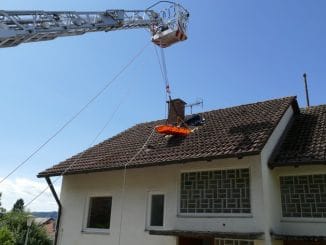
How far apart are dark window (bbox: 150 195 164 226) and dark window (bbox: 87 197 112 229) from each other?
200 centimetres

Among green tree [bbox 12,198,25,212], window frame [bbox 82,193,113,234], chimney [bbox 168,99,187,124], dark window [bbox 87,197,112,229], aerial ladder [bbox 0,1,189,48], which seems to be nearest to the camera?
aerial ladder [bbox 0,1,189,48]

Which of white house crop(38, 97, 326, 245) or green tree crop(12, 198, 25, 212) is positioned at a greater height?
green tree crop(12, 198, 25, 212)

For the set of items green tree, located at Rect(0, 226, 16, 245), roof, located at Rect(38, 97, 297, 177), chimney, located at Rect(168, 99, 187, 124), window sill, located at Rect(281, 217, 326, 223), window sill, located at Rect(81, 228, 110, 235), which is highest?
chimney, located at Rect(168, 99, 187, 124)

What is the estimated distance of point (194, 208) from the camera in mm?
11828

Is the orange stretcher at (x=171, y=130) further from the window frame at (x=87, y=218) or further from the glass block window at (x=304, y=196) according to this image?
the glass block window at (x=304, y=196)

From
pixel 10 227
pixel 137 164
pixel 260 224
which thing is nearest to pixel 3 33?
pixel 137 164

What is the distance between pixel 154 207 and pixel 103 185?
2531 millimetres

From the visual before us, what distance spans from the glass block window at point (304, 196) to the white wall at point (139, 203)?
1.21 meters

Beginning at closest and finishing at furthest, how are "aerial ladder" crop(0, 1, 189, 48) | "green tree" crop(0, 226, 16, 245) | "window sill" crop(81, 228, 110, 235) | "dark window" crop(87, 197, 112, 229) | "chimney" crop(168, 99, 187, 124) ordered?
"aerial ladder" crop(0, 1, 189, 48), "window sill" crop(81, 228, 110, 235), "dark window" crop(87, 197, 112, 229), "chimney" crop(168, 99, 187, 124), "green tree" crop(0, 226, 16, 245)

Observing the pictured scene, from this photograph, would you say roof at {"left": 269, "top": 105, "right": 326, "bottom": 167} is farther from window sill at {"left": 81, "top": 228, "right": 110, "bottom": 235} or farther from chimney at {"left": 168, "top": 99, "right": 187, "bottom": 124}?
window sill at {"left": 81, "top": 228, "right": 110, "bottom": 235}

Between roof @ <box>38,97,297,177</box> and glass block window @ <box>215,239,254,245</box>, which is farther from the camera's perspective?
roof @ <box>38,97,297,177</box>

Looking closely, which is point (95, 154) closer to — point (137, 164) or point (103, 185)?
point (103, 185)

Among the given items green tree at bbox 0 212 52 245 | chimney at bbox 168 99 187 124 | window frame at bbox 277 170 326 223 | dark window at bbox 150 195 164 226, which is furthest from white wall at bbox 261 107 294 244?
green tree at bbox 0 212 52 245

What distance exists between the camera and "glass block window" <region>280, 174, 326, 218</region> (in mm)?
10541
